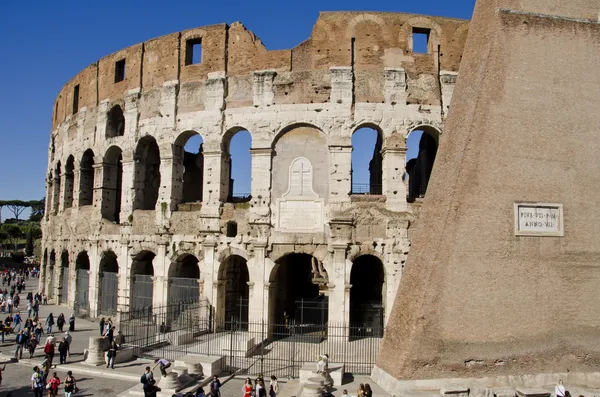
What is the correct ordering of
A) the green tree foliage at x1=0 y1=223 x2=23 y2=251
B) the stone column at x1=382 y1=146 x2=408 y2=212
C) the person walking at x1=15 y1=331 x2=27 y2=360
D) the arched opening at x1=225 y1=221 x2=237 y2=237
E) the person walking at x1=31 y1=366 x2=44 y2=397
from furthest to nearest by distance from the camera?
1. the green tree foliage at x1=0 y1=223 x2=23 y2=251
2. the arched opening at x1=225 y1=221 x2=237 y2=237
3. the stone column at x1=382 y1=146 x2=408 y2=212
4. the person walking at x1=15 y1=331 x2=27 y2=360
5. the person walking at x1=31 y1=366 x2=44 y2=397

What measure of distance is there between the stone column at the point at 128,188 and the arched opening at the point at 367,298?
899 cm

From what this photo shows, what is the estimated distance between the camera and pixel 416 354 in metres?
10.4

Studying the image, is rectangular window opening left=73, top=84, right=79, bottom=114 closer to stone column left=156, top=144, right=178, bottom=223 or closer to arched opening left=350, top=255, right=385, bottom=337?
stone column left=156, top=144, right=178, bottom=223

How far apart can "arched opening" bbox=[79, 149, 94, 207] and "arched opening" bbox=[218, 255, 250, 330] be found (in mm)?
8657

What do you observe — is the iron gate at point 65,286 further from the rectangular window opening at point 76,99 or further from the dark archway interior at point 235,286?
the dark archway interior at point 235,286

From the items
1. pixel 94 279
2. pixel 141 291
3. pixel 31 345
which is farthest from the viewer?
pixel 94 279

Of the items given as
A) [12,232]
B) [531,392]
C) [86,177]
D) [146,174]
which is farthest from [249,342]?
[12,232]

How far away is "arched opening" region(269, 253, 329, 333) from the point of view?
1655 centimetres

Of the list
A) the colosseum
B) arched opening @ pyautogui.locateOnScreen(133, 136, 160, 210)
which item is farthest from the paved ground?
arched opening @ pyautogui.locateOnScreen(133, 136, 160, 210)

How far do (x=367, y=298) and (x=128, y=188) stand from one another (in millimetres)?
10243

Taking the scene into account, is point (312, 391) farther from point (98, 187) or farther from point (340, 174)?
point (98, 187)

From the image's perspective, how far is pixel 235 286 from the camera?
1808 centimetres

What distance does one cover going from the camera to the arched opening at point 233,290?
1698cm

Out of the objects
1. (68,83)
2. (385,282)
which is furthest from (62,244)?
(385,282)
